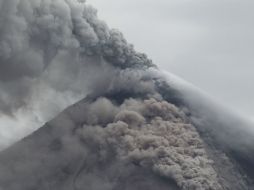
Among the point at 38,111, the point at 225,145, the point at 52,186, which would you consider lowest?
the point at 52,186

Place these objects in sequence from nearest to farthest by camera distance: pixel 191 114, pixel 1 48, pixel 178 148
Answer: pixel 1 48, pixel 178 148, pixel 191 114

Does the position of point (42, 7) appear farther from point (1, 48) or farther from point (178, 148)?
point (178, 148)

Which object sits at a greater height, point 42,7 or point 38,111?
point 42,7

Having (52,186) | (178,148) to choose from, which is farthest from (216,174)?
(52,186)
